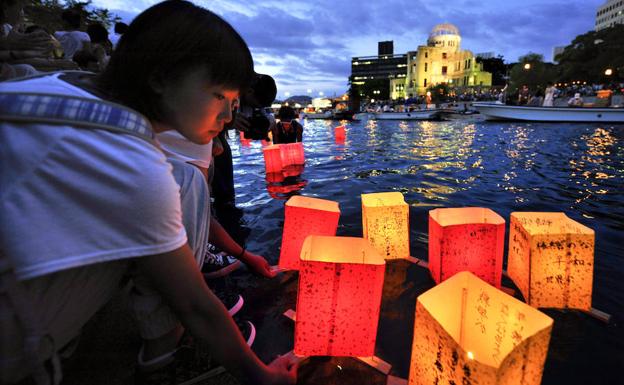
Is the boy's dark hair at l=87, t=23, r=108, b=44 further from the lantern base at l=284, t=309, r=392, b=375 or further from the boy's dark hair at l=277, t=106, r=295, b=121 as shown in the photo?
the lantern base at l=284, t=309, r=392, b=375

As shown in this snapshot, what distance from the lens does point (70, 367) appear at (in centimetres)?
160

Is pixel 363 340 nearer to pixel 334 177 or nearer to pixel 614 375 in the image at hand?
pixel 614 375

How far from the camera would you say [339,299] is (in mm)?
1638

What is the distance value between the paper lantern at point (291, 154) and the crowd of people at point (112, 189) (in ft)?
19.7

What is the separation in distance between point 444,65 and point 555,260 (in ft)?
Answer: 285

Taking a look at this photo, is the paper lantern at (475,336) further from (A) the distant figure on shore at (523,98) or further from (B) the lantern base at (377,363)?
(A) the distant figure on shore at (523,98)

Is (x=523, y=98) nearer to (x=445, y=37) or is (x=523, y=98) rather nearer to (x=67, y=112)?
(x=67, y=112)

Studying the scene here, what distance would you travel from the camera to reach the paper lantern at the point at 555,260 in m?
2.01

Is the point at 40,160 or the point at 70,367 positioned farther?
the point at 70,367

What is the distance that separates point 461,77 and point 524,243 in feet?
279

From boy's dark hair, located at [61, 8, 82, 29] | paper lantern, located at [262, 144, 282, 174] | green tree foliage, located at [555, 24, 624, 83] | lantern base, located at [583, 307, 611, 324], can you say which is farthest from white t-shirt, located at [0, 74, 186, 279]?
green tree foliage, located at [555, 24, 624, 83]

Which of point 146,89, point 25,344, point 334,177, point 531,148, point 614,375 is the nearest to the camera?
point 25,344

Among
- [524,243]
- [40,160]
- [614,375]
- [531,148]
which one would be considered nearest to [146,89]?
[40,160]

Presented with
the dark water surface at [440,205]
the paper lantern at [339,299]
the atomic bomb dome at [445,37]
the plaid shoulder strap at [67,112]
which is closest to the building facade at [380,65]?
the atomic bomb dome at [445,37]
